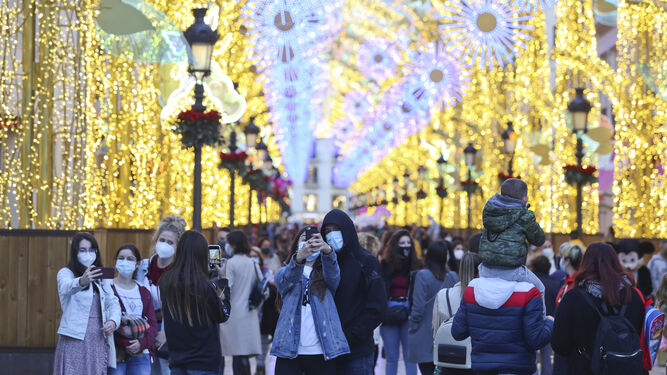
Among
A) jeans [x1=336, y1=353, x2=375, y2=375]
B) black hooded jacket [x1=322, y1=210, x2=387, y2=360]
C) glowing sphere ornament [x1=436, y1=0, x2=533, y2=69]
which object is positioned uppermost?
glowing sphere ornament [x1=436, y1=0, x2=533, y2=69]

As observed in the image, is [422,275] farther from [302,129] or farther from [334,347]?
[302,129]

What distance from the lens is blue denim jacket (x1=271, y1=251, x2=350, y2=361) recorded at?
743cm

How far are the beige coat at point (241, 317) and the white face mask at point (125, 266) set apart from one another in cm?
273

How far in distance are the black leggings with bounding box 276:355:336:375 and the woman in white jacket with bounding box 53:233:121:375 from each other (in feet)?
6.76

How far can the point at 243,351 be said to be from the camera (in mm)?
11938

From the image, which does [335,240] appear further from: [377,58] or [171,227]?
[377,58]

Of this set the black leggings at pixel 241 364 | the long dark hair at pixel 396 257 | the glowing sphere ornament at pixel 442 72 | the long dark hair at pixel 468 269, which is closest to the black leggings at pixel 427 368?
the long dark hair at pixel 396 257

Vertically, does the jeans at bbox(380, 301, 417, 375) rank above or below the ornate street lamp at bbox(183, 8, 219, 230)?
below

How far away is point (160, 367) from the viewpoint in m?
10.4

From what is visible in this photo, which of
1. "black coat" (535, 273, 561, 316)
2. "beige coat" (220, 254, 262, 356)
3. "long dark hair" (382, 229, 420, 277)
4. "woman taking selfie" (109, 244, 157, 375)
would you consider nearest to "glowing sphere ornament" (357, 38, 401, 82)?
"long dark hair" (382, 229, 420, 277)

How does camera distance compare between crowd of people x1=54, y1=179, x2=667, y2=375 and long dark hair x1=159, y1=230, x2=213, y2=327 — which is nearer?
crowd of people x1=54, y1=179, x2=667, y2=375

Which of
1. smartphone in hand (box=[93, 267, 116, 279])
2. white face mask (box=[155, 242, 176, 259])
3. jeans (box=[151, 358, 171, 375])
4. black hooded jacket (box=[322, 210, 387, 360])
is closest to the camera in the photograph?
black hooded jacket (box=[322, 210, 387, 360])

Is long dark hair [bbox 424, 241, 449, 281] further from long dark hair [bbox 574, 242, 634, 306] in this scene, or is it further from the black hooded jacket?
long dark hair [bbox 574, 242, 634, 306]

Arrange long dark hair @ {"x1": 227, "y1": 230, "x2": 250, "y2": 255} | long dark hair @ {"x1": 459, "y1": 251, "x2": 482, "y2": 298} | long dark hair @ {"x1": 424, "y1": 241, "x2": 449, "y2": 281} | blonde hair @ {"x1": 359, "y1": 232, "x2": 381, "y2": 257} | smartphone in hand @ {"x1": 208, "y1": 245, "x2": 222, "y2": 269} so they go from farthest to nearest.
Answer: blonde hair @ {"x1": 359, "y1": 232, "x2": 381, "y2": 257} < long dark hair @ {"x1": 227, "y1": 230, "x2": 250, "y2": 255} < long dark hair @ {"x1": 424, "y1": 241, "x2": 449, "y2": 281} < long dark hair @ {"x1": 459, "y1": 251, "x2": 482, "y2": 298} < smartphone in hand @ {"x1": 208, "y1": 245, "x2": 222, "y2": 269}
